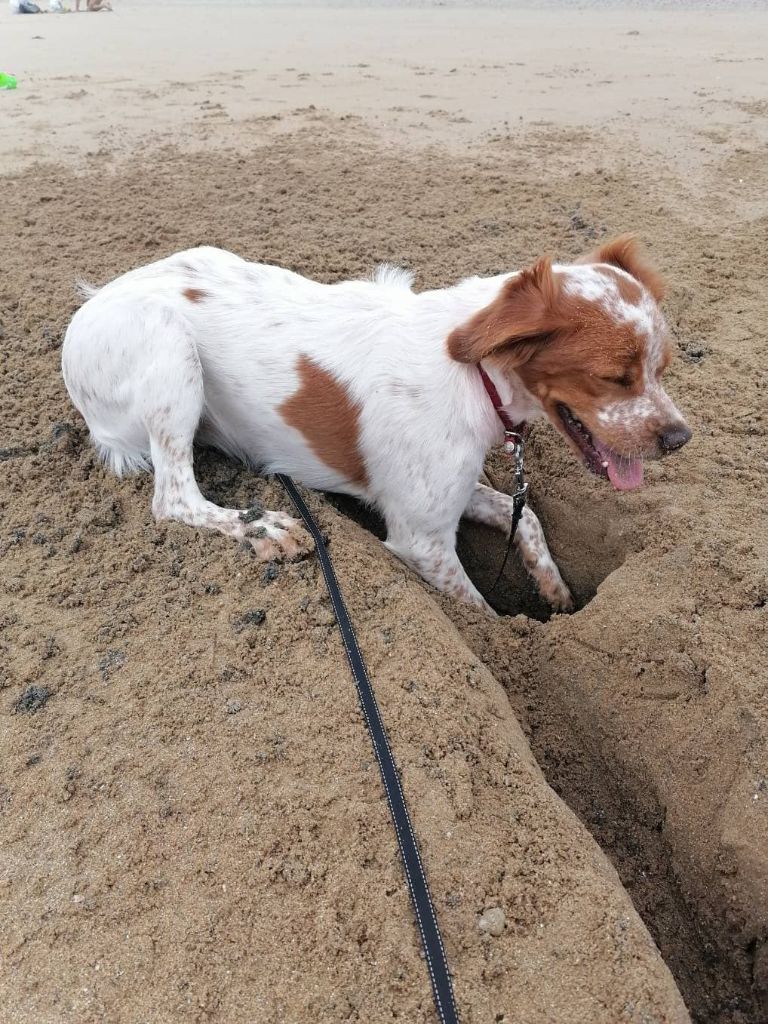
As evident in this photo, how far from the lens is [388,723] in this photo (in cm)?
239

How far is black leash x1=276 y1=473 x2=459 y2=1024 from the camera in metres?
1.78

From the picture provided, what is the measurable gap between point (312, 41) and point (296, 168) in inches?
280

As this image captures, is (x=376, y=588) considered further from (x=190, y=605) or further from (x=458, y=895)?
(x=458, y=895)

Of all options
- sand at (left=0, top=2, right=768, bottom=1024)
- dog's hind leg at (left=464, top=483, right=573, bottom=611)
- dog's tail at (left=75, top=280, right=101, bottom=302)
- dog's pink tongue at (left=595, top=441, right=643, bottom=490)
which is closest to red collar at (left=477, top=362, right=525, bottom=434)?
dog's pink tongue at (left=595, top=441, right=643, bottom=490)

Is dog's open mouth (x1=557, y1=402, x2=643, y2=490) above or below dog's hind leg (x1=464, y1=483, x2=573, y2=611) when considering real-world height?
above

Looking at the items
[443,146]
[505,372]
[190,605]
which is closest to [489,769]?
[190,605]

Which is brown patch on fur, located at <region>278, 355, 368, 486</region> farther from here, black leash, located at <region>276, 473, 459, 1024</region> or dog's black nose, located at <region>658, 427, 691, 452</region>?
dog's black nose, located at <region>658, 427, 691, 452</region>

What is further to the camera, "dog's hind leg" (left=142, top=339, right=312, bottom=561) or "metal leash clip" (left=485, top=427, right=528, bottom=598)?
"dog's hind leg" (left=142, top=339, right=312, bottom=561)

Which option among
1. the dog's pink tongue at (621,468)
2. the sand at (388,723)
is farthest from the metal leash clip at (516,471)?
the sand at (388,723)

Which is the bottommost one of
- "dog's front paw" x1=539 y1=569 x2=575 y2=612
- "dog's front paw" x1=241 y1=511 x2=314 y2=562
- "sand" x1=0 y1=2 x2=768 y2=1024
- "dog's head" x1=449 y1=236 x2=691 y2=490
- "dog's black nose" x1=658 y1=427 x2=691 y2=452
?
"dog's front paw" x1=539 y1=569 x2=575 y2=612

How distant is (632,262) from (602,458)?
2.94ft

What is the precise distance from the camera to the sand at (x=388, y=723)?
187 centimetres

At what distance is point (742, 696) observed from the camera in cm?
245

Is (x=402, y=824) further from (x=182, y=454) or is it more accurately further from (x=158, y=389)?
(x=158, y=389)
